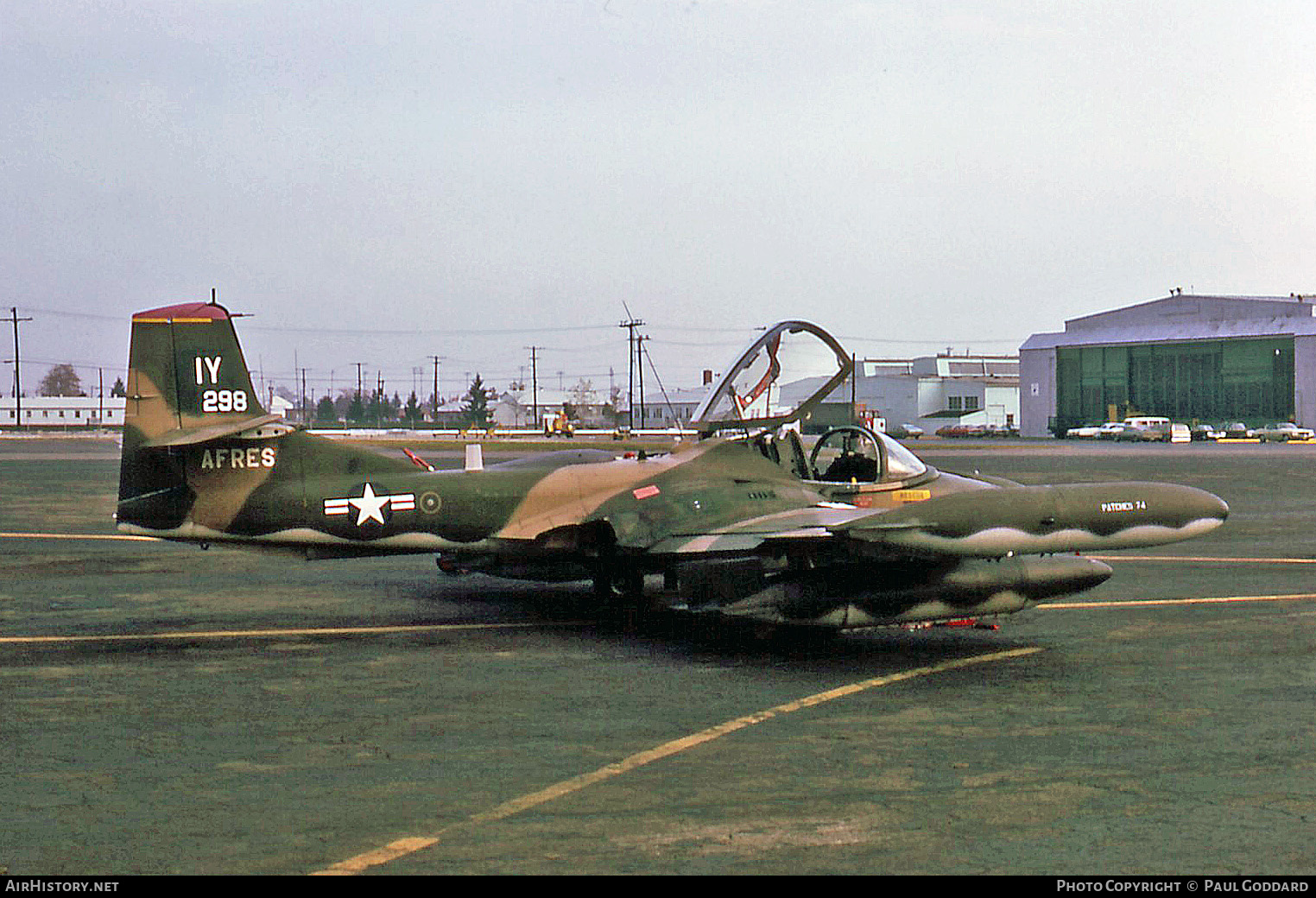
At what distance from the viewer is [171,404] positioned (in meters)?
12.9

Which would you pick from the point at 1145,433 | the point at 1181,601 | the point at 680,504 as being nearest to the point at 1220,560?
the point at 1181,601

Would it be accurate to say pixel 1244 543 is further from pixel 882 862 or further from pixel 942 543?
pixel 882 862

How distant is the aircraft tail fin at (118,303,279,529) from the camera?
12.7 meters

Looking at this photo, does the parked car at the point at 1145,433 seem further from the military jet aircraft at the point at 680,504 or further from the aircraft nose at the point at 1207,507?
the aircraft nose at the point at 1207,507

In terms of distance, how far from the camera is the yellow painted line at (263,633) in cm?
1221

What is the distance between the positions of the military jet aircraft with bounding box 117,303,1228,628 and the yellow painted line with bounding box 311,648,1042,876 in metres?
0.79

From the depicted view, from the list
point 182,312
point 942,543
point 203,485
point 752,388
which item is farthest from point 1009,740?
point 182,312

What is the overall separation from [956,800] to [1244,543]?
1639 centimetres

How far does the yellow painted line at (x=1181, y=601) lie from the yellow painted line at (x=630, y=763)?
2.97 metres

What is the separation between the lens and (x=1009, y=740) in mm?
8234

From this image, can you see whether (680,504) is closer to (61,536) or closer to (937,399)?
(61,536)

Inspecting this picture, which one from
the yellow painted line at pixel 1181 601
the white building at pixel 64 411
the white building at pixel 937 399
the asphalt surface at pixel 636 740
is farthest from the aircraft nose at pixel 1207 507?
the white building at pixel 64 411

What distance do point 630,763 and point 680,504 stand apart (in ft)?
18.2

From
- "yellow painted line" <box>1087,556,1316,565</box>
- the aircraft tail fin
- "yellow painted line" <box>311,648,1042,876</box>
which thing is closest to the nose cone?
"yellow painted line" <box>311,648,1042,876</box>
